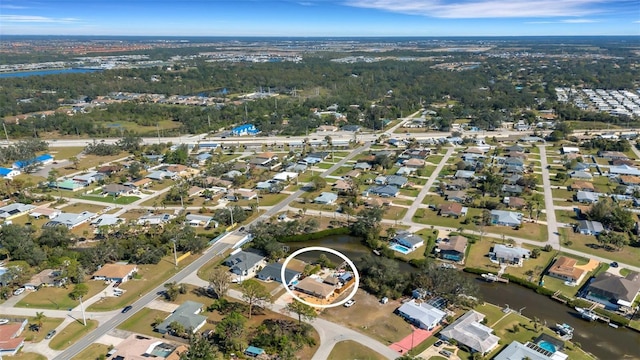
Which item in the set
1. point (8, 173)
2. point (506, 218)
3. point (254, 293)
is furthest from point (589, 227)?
point (8, 173)

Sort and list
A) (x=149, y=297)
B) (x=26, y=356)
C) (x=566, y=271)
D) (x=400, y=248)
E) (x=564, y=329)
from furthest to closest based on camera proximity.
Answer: (x=400, y=248), (x=566, y=271), (x=149, y=297), (x=564, y=329), (x=26, y=356)

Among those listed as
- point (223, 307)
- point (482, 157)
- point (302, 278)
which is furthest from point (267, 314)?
point (482, 157)

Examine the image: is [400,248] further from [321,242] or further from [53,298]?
[53,298]

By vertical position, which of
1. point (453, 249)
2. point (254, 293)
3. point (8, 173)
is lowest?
point (453, 249)

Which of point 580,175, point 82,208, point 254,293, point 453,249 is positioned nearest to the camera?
point 254,293

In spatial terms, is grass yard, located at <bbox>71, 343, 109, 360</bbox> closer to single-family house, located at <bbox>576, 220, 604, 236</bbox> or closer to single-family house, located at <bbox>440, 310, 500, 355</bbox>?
single-family house, located at <bbox>440, 310, 500, 355</bbox>

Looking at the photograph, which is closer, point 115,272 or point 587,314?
point 587,314
